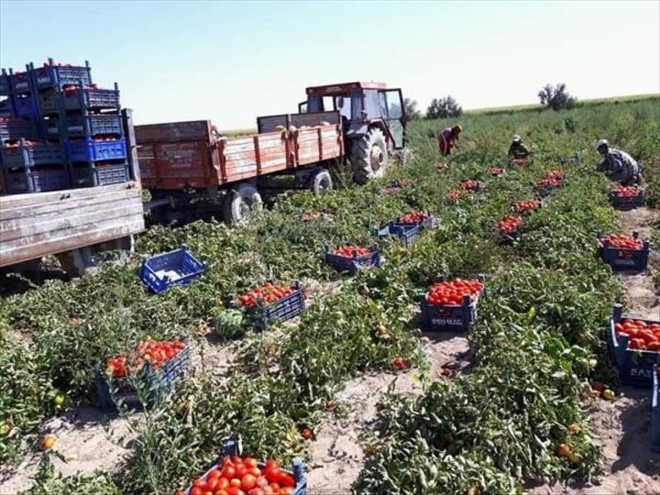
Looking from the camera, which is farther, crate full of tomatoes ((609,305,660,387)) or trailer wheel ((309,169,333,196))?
trailer wheel ((309,169,333,196))

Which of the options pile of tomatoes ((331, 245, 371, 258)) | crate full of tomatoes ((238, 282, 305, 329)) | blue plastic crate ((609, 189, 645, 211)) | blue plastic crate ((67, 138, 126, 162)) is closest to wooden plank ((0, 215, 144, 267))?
blue plastic crate ((67, 138, 126, 162))

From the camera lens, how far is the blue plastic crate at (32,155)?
28.2 ft

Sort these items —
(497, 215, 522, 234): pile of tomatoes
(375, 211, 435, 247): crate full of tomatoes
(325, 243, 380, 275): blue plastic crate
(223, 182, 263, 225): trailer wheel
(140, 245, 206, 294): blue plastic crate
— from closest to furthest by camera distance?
(140, 245, 206, 294): blue plastic crate < (325, 243, 380, 275): blue plastic crate < (497, 215, 522, 234): pile of tomatoes < (375, 211, 435, 247): crate full of tomatoes < (223, 182, 263, 225): trailer wheel

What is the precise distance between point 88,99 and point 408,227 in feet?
18.2

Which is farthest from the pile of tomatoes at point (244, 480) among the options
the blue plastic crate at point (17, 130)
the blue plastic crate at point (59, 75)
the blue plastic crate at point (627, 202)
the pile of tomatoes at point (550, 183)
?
the pile of tomatoes at point (550, 183)

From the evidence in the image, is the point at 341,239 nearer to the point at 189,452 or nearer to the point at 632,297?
the point at 632,297

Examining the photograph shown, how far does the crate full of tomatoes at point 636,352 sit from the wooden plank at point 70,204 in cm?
658

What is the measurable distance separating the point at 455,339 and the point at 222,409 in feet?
8.83

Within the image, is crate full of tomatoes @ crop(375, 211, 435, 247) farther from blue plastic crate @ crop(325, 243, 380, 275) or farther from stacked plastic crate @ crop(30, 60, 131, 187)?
stacked plastic crate @ crop(30, 60, 131, 187)

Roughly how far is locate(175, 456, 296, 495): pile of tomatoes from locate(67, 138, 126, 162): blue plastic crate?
6.79 metres

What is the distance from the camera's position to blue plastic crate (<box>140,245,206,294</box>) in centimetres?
Answer: 727

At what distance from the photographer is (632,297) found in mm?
6488

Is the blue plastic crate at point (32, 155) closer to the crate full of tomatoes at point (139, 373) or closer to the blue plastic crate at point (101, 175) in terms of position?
the blue plastic crate at point (101, 175)

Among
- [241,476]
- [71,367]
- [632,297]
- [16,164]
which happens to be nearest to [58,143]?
[16,164]
